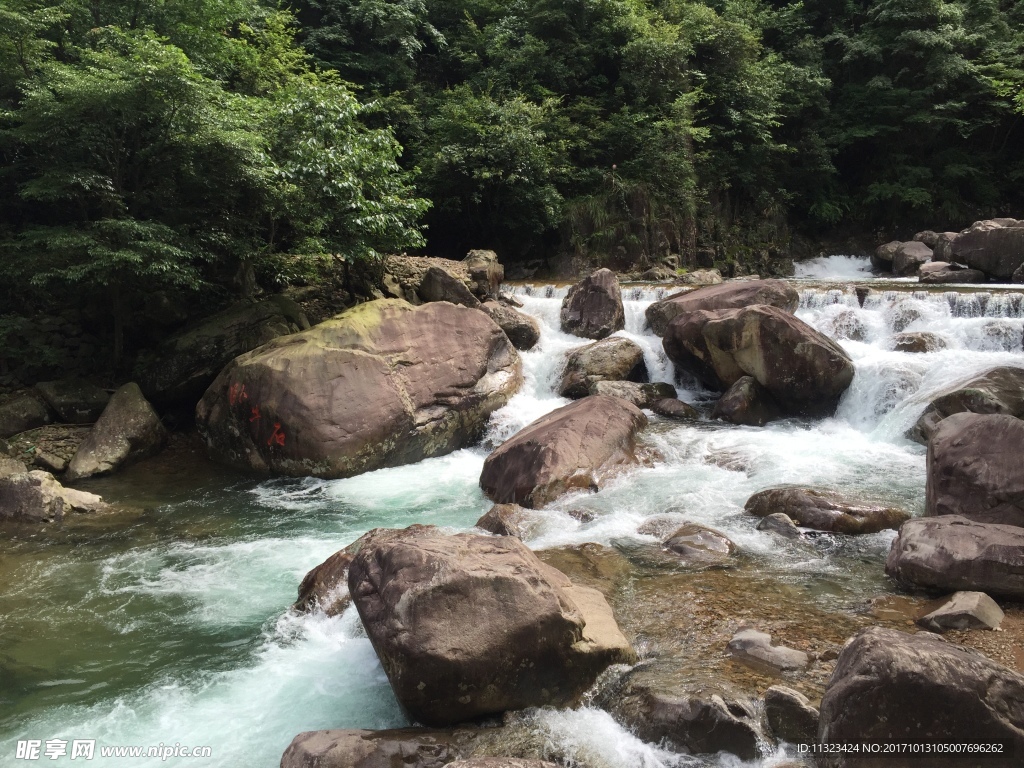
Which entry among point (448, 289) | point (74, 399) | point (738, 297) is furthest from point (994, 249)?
point (74, 399)

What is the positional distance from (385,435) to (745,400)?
6.04m

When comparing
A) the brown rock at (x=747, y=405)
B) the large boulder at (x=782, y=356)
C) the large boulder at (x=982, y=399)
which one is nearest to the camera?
the large boulder at (x=982, y=399)

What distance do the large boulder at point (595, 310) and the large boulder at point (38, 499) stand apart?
970cm

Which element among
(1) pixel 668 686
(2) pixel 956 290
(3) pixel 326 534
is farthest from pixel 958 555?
(2) pixel 956 290

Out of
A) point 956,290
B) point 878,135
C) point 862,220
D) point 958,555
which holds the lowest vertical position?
point 958,555

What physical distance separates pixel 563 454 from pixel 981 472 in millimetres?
4582

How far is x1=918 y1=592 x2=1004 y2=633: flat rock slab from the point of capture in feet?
16.1

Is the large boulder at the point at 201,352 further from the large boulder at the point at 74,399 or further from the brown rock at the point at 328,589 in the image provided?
the brown rock at the point at 328,589

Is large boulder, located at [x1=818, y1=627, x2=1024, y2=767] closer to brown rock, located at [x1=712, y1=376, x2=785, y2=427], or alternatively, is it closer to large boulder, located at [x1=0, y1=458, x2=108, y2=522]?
brown rock, located at [x1=712, y1=376, x2=785, y2=427]

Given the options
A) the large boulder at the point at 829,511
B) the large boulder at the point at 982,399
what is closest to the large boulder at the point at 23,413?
the large boulder at the point at 829,511

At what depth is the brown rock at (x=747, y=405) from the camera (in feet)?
36.6

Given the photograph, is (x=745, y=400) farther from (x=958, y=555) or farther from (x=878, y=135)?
(x=878, y=135)

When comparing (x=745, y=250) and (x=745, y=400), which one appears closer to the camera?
(x=745, y=400)

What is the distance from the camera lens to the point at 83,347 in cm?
1242
